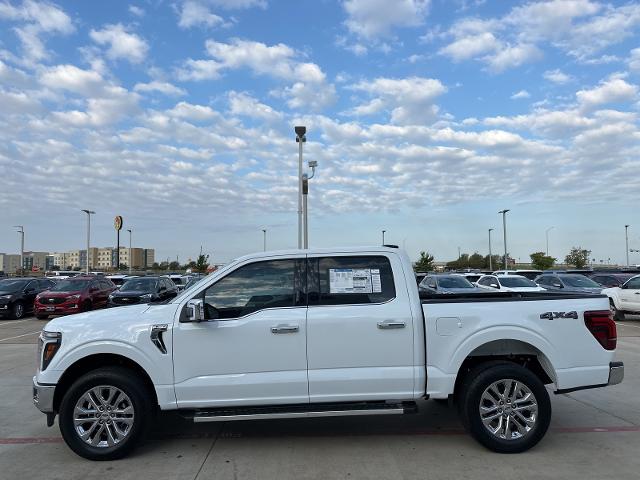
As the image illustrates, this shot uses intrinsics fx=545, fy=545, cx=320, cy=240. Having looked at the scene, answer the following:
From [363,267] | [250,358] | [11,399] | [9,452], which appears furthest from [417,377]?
[11,399]

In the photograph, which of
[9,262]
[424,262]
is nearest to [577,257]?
[424,262]

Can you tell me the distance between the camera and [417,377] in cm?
514

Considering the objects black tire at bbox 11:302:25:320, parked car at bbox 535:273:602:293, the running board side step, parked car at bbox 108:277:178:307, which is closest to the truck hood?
the running board side step

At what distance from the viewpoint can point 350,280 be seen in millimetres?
5320

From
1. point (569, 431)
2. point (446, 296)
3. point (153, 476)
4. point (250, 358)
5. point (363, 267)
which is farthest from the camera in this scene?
point (446, 296)

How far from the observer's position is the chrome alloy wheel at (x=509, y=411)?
5172mm

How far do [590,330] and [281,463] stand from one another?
10.6 ft

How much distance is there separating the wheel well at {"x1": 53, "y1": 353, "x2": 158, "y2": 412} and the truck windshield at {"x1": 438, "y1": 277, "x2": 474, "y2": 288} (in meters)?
15.1

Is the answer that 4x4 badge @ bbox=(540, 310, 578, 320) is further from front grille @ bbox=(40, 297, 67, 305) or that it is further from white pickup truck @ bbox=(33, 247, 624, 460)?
front grille @ bbox=(40, 297, 67, 305)

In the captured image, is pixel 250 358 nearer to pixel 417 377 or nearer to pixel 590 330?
pixel 417 377

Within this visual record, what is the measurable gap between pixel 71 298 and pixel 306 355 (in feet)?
57.5

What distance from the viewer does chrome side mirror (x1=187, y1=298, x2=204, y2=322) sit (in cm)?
501

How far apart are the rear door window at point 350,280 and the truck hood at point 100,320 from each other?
Answer: 1.70 m

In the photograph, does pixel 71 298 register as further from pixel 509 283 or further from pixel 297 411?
pixel 297 411
